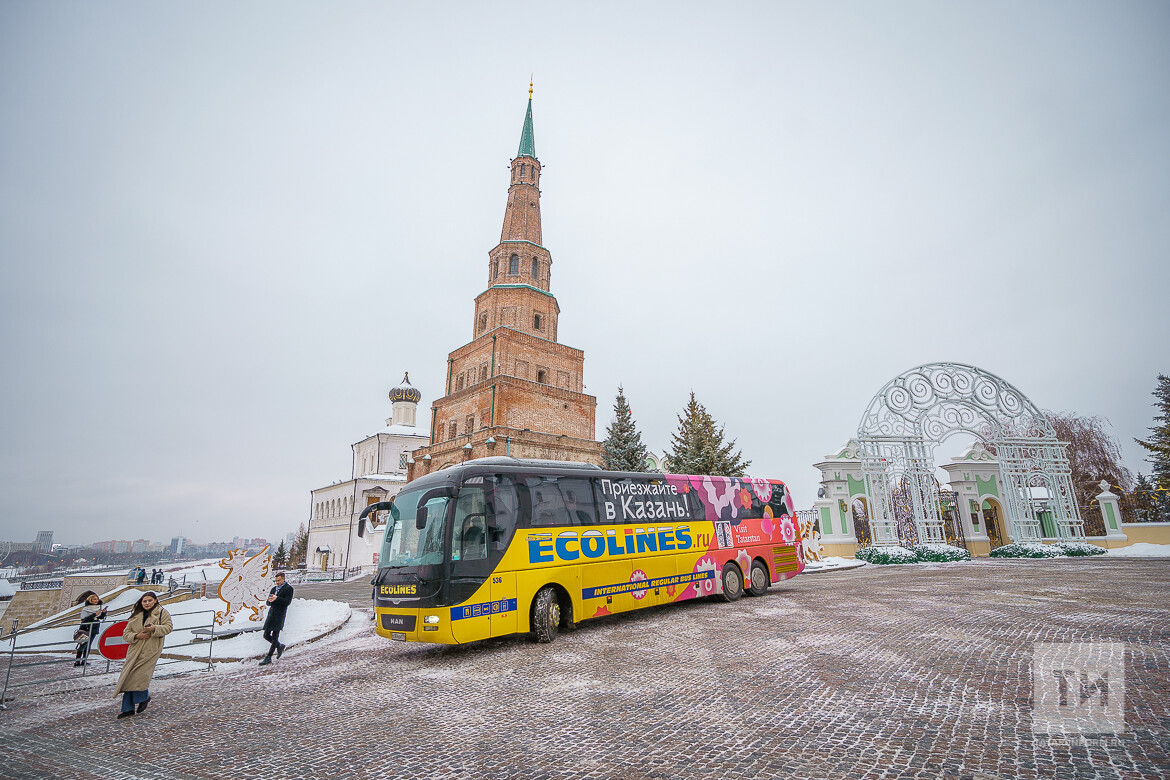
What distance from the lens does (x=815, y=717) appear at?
4.89 metres

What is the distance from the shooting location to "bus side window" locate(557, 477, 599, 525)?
1024 cm

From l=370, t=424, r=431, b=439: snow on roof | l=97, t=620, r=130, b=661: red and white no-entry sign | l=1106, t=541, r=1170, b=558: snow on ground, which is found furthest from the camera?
l=370, t=424, r=431, b=439: snow on roof

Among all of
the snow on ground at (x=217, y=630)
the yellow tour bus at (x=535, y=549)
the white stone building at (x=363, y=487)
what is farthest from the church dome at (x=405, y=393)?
the yellow tour bus at (x=535, y=549)

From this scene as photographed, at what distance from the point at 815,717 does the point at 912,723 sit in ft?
2.68

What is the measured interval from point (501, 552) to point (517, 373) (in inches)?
1018

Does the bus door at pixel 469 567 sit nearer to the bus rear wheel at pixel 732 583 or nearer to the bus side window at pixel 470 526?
the bus side window at pixel 470 526

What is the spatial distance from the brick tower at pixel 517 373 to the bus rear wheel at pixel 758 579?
18710 millimetres

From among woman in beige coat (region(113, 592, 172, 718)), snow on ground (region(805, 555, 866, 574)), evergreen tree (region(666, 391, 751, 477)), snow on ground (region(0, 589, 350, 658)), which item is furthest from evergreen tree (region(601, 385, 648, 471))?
woman in beige coat (region(113, 592, 172, 718))

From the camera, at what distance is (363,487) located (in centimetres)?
4759

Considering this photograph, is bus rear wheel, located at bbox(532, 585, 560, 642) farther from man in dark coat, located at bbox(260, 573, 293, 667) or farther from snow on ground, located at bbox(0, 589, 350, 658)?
snow on ground, located at bbox(0, 589, 350, 658)

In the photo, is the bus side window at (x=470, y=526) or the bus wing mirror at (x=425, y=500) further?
the bus side window at (x=470, y=526)

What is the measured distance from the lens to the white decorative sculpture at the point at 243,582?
1217 cm

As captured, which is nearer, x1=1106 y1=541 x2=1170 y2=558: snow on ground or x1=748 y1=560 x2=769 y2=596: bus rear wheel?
x1=748 y1=560 x2=769 y2=596: bus rear wheel

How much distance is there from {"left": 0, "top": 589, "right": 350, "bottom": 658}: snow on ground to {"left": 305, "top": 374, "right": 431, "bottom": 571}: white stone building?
2496cm
